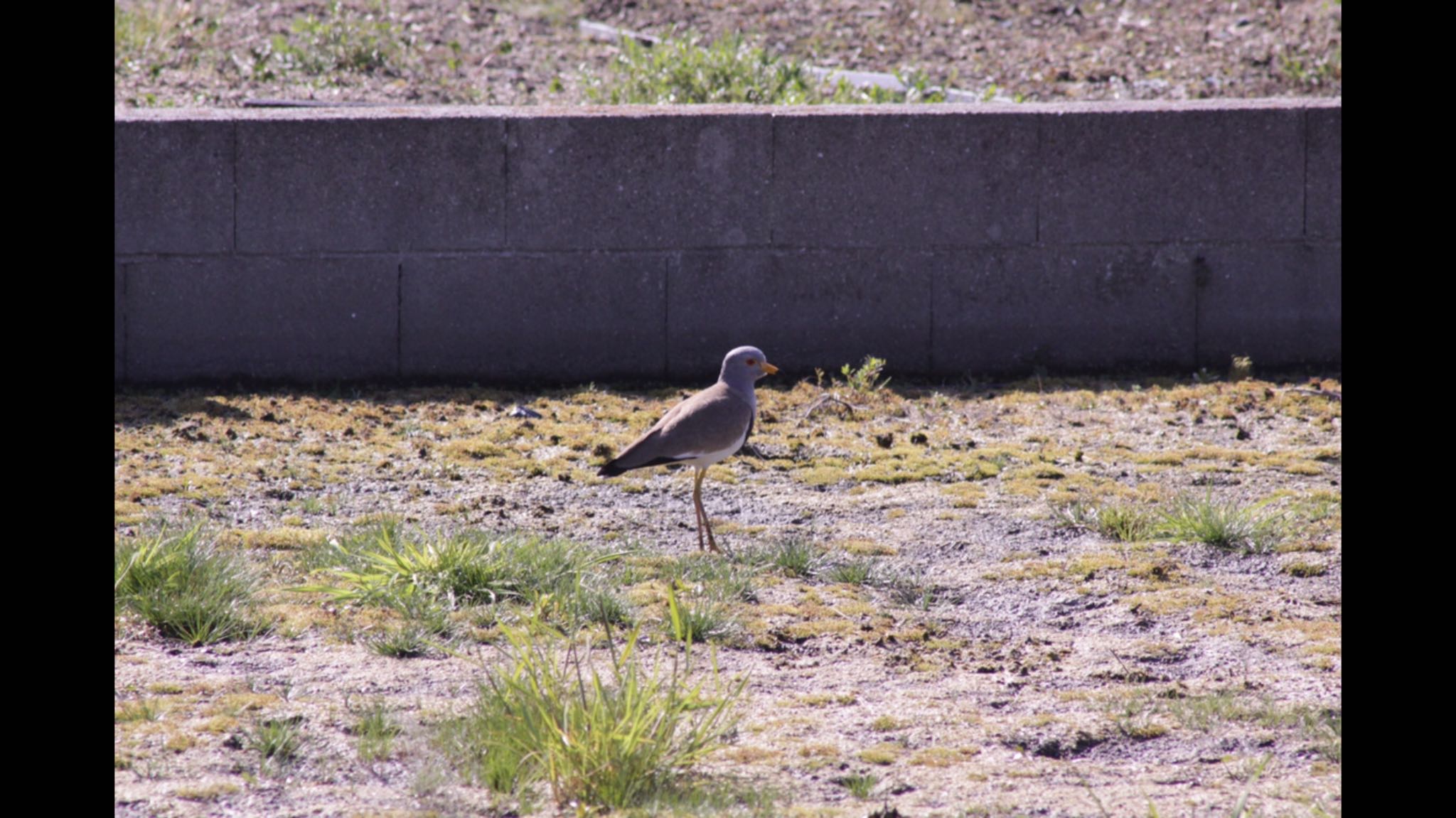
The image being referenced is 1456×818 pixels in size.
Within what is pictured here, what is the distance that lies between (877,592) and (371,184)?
4.44 m

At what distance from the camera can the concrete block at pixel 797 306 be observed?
27.5ft

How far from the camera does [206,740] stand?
3.73m

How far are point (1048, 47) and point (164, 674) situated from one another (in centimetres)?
871

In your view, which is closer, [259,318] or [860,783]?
[860,783]

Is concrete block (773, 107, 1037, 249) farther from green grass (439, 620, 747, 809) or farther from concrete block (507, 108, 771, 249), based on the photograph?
green grass (439, 620, 747, 809)

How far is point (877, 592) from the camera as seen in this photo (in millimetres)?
5188

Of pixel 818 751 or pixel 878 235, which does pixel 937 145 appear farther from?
pixel 818 751

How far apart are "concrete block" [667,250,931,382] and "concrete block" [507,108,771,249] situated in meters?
0.21

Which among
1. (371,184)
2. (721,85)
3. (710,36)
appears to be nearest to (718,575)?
(371,184)

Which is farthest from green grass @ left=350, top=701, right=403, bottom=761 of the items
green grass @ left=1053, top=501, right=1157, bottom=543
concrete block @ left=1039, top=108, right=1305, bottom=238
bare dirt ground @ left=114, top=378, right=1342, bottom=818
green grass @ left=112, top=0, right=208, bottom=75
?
green grass @ left=112, top=0, right=208, bottom=75

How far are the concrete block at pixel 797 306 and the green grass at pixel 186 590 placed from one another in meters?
3.85

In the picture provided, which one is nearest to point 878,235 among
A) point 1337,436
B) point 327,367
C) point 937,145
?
point 937,145

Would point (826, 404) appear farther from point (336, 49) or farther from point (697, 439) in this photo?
point (336, 49)
